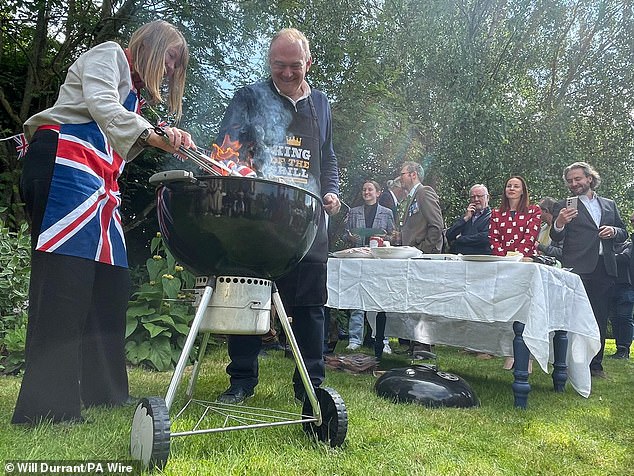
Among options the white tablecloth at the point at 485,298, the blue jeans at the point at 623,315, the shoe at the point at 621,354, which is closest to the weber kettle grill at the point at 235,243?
the white tablecloth at the point at 485,298

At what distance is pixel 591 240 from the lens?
172 inches

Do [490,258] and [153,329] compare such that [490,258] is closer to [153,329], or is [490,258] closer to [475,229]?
[475,229]

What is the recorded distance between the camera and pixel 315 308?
8.16 ft

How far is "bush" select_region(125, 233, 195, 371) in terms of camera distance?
359 centimetres

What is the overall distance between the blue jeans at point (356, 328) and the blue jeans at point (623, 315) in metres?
3.24

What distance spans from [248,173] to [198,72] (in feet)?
14.4

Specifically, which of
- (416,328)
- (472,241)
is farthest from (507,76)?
(416,328)

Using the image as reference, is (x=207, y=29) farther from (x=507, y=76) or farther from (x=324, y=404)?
(x=507, y=76)

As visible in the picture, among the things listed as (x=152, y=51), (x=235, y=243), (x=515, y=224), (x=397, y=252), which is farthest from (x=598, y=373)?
(x=152, y=51)

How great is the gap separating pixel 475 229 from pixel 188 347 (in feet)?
12.8

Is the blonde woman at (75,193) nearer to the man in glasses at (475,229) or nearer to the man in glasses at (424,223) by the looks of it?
the man in glasses at (424,223)

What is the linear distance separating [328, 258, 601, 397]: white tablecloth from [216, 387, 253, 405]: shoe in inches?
48.1

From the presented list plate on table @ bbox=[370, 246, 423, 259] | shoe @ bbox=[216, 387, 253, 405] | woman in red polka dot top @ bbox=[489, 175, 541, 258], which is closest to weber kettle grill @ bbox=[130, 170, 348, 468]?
shoe @ bbox=[216, 387, 253, 405]

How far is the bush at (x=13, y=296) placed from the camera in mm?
3201
